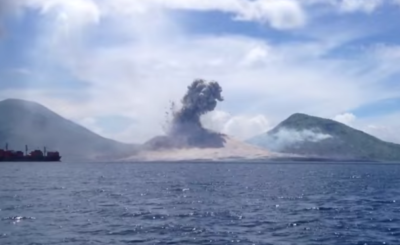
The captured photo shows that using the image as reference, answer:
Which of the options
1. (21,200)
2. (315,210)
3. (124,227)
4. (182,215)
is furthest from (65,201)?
(315,210)

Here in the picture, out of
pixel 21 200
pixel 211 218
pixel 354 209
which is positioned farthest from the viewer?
pixel 21 200

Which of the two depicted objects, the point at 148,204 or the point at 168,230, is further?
the point at 148,204

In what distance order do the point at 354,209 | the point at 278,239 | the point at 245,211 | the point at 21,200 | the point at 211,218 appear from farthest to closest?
1. the point at 21,200
2. the point at 354,209
3. the point at 245,211
4. the point at 211,218
5. the point at 278,239

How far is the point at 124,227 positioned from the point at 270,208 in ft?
87.5

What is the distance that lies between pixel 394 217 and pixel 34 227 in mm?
42539

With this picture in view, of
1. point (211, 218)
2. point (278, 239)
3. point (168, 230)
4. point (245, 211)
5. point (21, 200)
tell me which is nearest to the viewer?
point (278, 239)

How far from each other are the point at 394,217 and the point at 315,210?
36.3ft

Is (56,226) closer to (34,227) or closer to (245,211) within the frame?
(34,227)

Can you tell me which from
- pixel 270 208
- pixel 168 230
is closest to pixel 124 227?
pixel 168 230

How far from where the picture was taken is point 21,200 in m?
83.8

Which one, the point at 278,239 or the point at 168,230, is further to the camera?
the point at 168,230

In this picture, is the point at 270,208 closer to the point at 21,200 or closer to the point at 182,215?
the point at 182,215

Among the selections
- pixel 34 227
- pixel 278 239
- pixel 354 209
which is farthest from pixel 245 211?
pixel 34 227

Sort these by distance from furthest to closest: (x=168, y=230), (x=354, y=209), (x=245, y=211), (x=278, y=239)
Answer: (x=354, y=209) → (x=245, y=211) → (x=168, y=230) → (x=278, y=239)
